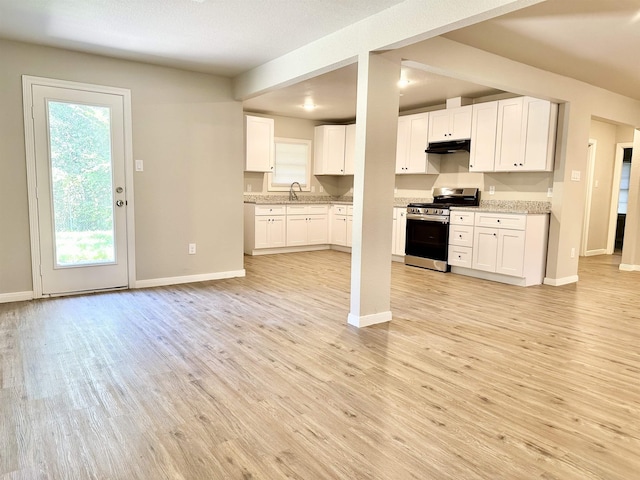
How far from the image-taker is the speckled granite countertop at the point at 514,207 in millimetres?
5155

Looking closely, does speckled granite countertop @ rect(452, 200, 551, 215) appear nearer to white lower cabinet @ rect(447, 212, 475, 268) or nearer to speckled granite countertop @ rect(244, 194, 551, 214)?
speckled granite countertop @ rect(244, 194, 551, 214)

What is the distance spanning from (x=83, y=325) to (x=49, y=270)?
1174 millimetres

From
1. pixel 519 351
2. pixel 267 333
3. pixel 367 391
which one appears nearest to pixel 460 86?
pixel 519 351

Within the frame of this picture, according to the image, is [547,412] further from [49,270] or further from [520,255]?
[49,270]

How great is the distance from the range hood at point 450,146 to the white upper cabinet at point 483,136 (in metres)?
0.11

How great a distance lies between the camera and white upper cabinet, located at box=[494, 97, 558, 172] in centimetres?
508

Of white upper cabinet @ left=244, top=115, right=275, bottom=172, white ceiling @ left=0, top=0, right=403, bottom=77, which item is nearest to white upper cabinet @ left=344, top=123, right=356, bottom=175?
white upper cabinet @ left=244, top=115, right=275, bottom=172

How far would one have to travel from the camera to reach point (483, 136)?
18.5 ft

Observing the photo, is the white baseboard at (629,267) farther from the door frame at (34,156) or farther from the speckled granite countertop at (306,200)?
the door frame at (34,156)

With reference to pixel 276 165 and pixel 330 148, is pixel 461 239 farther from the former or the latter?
pixel 276 165

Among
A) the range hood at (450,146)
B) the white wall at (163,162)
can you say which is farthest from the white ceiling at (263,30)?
the range hood at (450,146)

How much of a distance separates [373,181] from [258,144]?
4.17 meters

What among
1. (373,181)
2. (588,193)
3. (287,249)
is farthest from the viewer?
(287,249)

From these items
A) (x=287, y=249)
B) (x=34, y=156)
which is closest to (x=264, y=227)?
(x=287, y=249)
